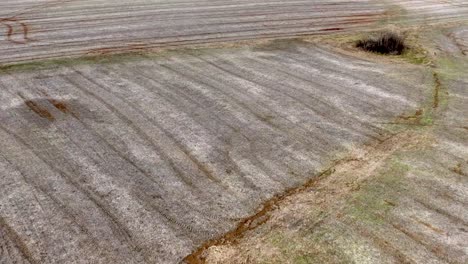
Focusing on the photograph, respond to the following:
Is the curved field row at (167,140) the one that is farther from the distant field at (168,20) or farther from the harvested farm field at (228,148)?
the distant field at (168,20)

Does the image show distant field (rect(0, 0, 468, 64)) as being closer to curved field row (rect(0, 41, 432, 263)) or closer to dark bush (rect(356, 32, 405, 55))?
curved field row (rect(0, 41, 432, 263))

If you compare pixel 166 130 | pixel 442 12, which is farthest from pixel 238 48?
pixel 442 12

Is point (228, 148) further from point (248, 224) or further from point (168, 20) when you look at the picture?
point (168, 20)

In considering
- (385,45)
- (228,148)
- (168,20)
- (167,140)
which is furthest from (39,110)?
(385,45)

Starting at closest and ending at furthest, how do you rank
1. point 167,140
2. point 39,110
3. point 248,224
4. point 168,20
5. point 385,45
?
point 248,224 < point 167,140 < point 39,110 < point 385,45 < point 168,20

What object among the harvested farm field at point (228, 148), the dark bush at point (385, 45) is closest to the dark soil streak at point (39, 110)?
the harvested farm field at point (228, 148)

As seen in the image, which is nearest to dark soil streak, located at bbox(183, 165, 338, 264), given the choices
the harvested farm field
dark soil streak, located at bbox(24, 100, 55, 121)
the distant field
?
the harvested farm field
